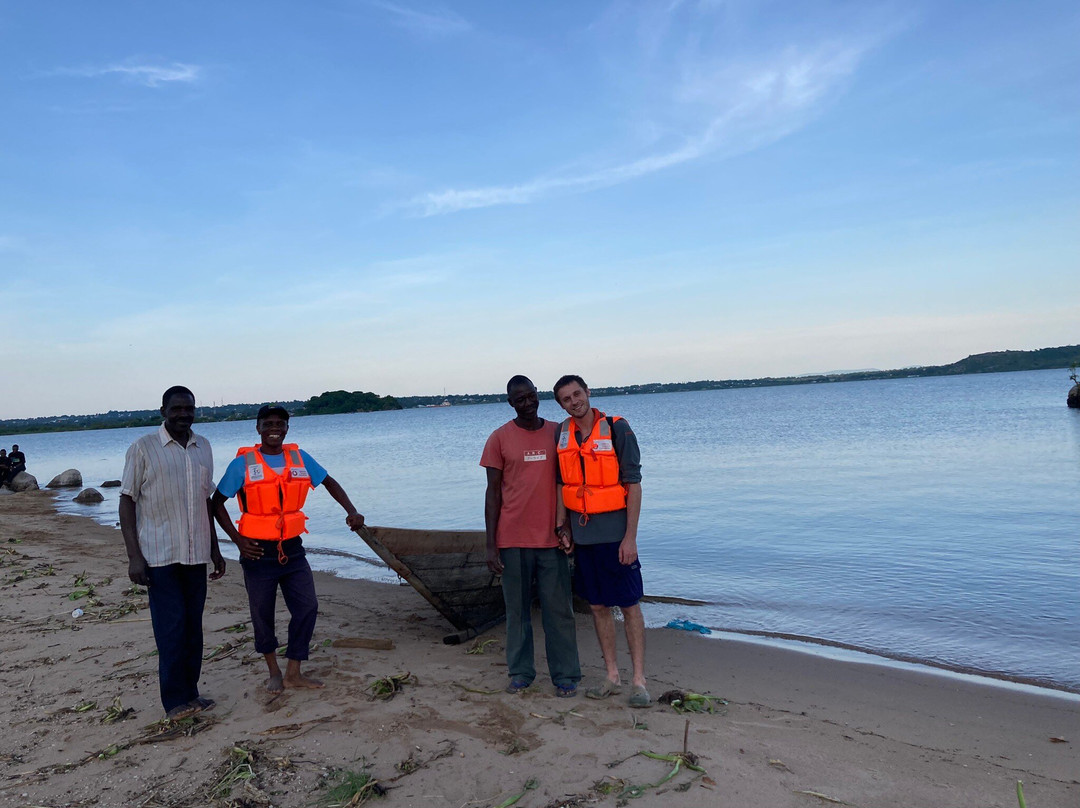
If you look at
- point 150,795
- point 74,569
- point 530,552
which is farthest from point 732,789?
point 74,569

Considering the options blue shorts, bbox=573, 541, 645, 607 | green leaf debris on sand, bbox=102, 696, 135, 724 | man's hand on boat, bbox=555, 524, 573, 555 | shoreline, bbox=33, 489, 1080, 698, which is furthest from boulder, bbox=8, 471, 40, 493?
blue shorts, bbox=573, 541, 645, 607

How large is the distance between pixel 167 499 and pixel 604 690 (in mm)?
2970

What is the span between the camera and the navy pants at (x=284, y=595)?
471 cm

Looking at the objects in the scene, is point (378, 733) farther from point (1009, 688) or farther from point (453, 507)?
point (453, 507)

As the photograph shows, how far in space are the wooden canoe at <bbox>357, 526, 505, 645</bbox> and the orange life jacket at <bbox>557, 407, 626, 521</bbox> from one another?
6.39 ft

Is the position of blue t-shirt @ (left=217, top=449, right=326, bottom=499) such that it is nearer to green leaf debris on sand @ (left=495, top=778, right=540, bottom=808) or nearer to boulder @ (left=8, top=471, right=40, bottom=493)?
green leaf debris on sand @ (left=495, top=778, right=540, bottom=808)

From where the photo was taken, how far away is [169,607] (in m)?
4.35

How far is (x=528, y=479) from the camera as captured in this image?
15.7ft

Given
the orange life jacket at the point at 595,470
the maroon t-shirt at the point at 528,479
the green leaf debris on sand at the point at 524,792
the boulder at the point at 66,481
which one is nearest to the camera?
the green leaf debris on sand at the point at 524,792

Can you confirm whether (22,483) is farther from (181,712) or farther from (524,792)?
(524,792)

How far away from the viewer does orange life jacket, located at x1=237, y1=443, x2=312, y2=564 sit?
4648 millimetres

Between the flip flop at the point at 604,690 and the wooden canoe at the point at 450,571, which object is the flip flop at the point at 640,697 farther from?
the wooden canoe at the point at 450,571

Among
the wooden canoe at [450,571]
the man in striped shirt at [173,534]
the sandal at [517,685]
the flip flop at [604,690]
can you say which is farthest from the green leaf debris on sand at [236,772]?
the wooden canoe at [450,571]

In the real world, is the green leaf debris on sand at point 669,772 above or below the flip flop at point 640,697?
above
